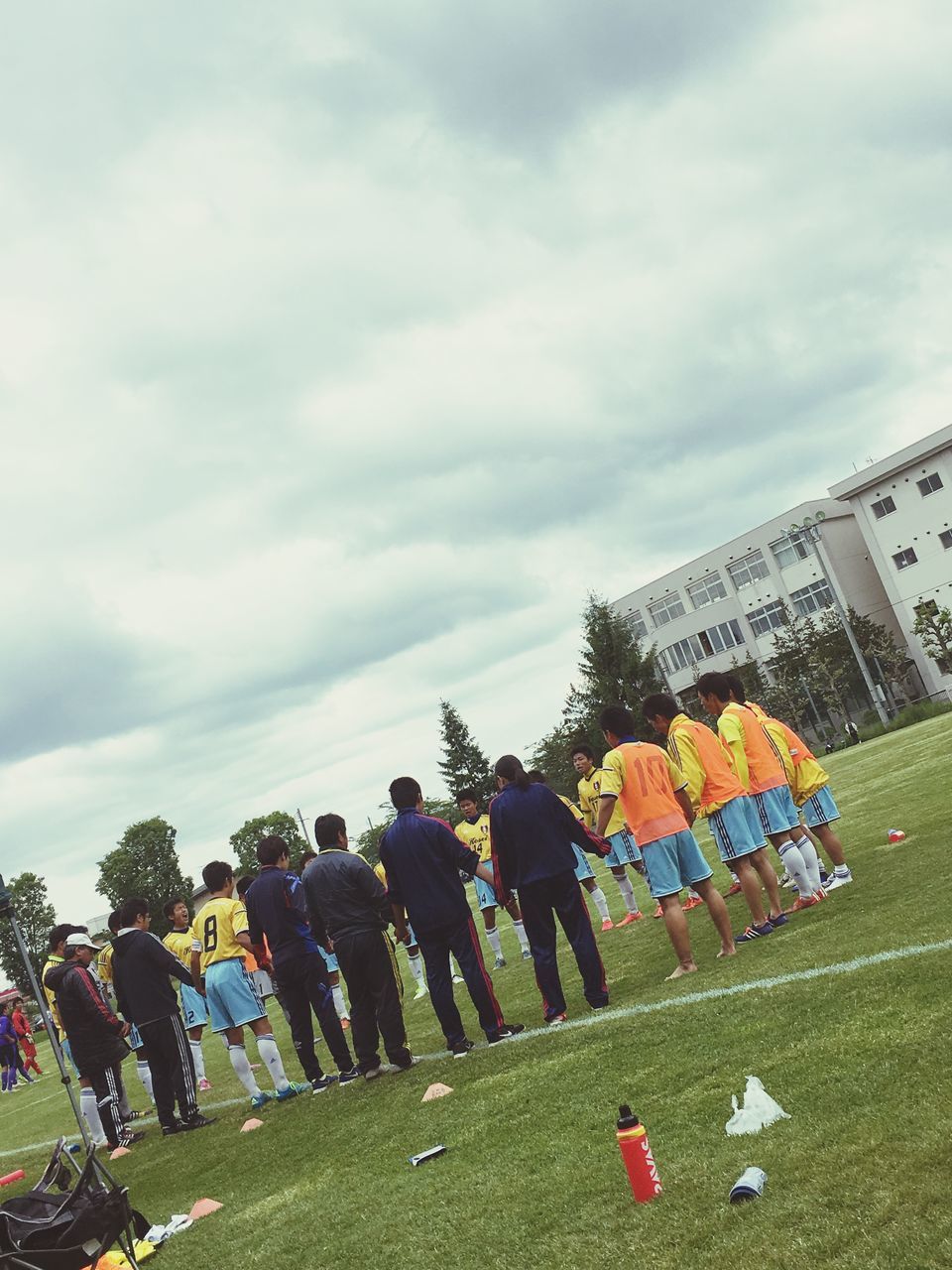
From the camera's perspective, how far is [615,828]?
44.9 ft

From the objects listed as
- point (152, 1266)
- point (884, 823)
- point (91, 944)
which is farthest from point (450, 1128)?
point (884, 823)

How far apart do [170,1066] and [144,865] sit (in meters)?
79.3

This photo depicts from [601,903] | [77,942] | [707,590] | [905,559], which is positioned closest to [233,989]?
[77,942]

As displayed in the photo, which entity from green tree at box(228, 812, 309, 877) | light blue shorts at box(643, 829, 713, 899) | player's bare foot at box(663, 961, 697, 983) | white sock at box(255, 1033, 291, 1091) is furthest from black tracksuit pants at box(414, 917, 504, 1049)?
green tree at box(228, 812, 309, 877)

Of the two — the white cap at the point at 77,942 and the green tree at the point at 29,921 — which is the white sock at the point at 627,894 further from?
the green tree at the point at 29,921

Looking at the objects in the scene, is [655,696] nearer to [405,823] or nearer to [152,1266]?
[405,823]

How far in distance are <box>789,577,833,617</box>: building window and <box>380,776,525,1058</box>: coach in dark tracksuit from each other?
210 ft

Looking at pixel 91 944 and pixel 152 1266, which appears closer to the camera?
pixel 152 1266

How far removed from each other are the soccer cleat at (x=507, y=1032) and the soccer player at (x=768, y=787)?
107 inches

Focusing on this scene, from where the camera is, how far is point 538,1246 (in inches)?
158

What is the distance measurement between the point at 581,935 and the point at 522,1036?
869 millimetres

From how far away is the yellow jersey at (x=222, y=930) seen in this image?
9.74 meters

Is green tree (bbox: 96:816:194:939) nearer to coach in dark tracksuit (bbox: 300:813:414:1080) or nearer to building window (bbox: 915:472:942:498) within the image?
building window (bbox: 915:472:942:498)

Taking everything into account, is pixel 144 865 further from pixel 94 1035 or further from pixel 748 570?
pixel 94 1035
